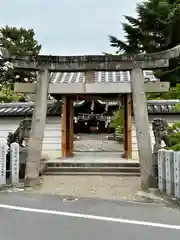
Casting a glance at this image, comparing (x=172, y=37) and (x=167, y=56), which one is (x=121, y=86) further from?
(x=172, y=37)

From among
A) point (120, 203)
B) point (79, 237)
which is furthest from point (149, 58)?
point (79, 237)

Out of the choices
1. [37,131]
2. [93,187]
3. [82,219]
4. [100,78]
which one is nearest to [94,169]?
[93,187]

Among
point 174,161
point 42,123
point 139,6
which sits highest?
point 139,6

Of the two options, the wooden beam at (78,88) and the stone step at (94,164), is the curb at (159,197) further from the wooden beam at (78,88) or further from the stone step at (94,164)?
the wooden beam at (78,88)

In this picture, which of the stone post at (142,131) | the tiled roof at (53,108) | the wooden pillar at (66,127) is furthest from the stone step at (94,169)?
the tiled roof at (53,108)

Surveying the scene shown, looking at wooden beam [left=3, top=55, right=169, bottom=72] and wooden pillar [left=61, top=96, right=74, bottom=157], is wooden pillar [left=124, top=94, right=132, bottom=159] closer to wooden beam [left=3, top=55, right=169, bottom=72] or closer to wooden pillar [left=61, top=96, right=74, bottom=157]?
wooden pillar [left=61, top=96, right=74, bottom=157]

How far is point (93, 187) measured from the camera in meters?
9.05

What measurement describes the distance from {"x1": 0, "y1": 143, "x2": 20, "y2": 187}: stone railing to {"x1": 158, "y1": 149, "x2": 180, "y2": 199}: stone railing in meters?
3.85

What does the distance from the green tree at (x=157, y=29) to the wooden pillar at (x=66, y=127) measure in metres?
11.4

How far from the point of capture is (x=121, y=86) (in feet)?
36.3

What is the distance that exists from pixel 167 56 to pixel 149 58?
1.66ft

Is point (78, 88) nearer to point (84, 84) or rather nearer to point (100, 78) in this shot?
point (84, 84)

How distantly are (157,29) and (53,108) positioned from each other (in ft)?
46.8

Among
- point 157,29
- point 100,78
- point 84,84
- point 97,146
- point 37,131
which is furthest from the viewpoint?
point 157,29
